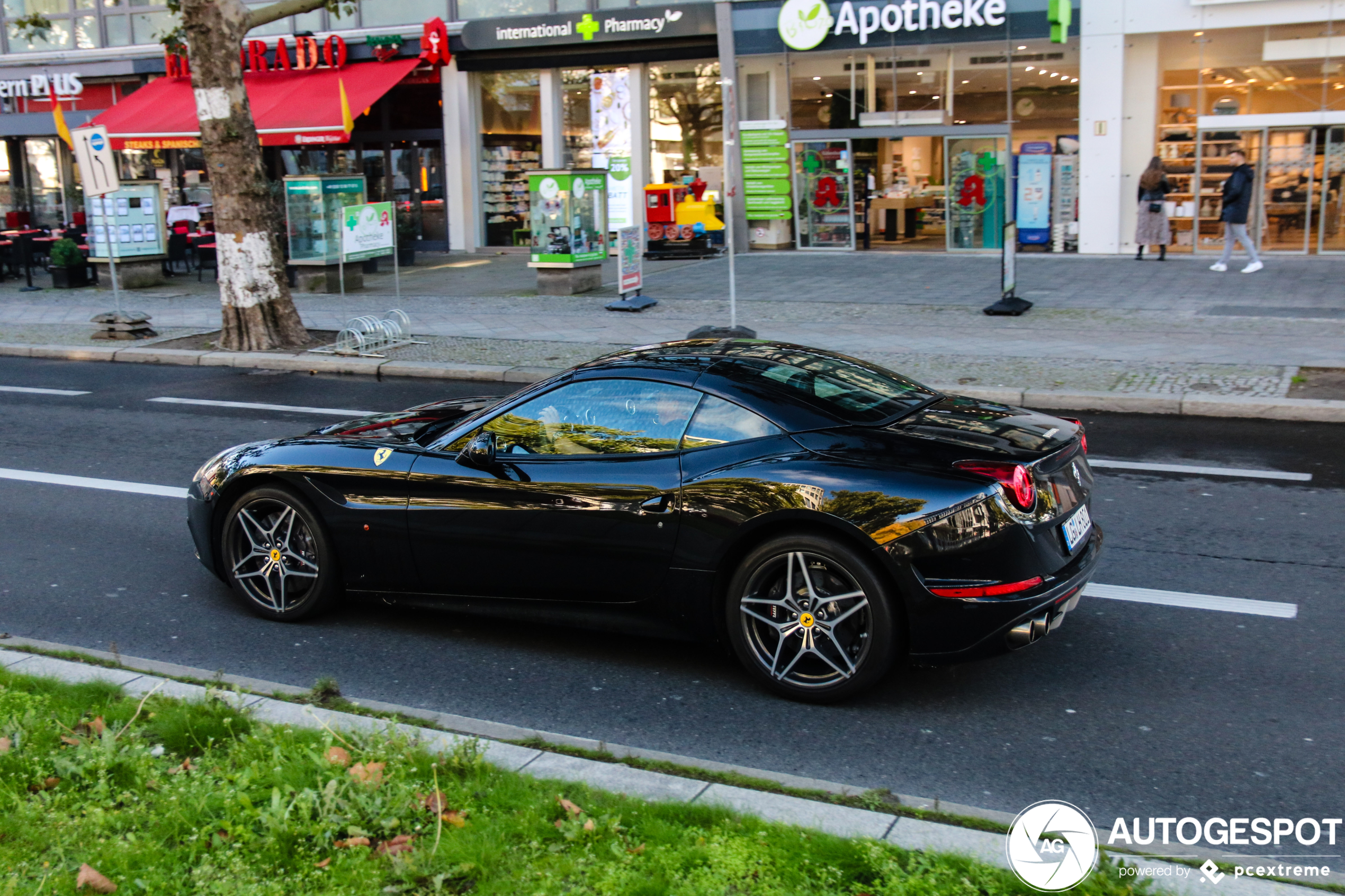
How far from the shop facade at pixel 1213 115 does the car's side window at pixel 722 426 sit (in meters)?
19.2

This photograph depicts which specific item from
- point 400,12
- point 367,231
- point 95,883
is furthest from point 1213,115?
point 95,883

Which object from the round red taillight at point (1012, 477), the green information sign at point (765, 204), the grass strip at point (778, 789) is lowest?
the grass strip at point (778, 789)

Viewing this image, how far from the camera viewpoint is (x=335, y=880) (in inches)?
141

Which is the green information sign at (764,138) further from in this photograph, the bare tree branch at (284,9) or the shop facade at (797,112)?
the bare tree branch at (284,9)

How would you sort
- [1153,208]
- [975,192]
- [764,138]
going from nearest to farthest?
[1153,208] < [975,192] < [764,138]

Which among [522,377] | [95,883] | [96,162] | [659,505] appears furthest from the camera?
[96,162]

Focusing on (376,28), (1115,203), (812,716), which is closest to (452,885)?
(812,716)

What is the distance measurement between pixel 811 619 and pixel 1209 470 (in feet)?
16.6

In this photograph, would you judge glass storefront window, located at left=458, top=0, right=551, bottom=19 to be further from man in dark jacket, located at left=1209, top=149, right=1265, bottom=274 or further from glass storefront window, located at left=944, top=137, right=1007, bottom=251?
man in dark jacket, located at left=1209, top=149, right=1265, bottom=274

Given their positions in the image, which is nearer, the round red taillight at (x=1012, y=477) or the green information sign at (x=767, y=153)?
the round red taillight at (x=1012, y=477)

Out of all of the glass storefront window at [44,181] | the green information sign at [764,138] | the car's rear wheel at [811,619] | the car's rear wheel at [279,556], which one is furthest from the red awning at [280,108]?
the car's rear wheel at [811,619]

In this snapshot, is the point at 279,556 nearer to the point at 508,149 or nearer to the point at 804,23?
the point at 804,23

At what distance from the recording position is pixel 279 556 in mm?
6203

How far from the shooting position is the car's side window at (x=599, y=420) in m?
5.40
